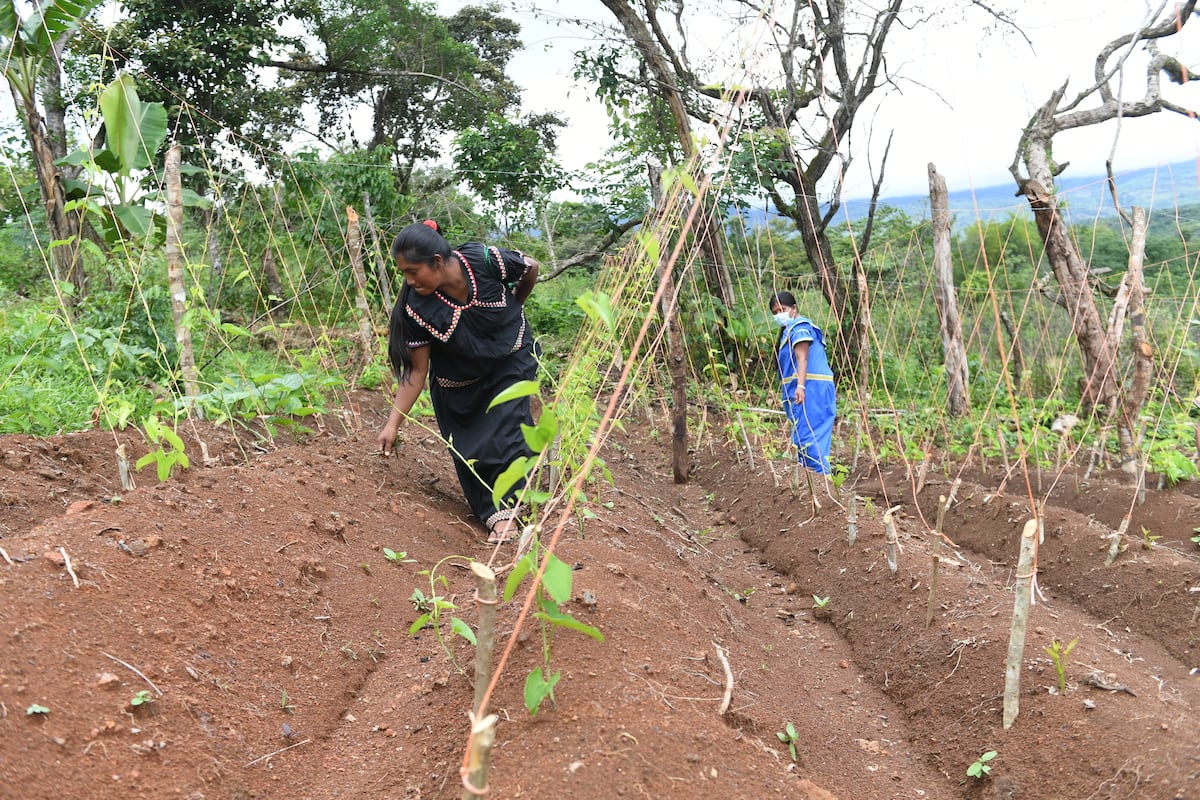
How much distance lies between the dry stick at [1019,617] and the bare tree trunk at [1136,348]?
233 cm

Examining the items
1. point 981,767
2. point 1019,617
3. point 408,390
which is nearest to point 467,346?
point 408,390

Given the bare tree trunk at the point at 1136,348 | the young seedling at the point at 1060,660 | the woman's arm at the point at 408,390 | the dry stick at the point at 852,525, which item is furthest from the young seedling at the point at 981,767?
the bare tree trunk at the point at 1136,348

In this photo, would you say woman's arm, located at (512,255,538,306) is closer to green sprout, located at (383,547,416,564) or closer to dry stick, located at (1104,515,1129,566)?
green sprout, located at (383,547,416,564)

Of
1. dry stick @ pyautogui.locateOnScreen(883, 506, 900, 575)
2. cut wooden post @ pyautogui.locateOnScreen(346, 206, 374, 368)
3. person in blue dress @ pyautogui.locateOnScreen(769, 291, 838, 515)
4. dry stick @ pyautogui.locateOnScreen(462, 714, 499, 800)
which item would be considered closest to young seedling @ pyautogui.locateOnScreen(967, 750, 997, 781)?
dry stick @ pyautogui.locateOnScreen(883, 506, 900, 575)

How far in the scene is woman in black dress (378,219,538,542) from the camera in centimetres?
315

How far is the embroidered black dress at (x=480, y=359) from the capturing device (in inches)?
129

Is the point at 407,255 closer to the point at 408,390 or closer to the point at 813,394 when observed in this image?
the point at 408,390

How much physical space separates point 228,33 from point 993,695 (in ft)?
36.5

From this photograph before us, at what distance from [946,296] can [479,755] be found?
21.0ft

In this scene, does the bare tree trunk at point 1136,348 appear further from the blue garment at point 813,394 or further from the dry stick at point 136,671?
the dry stick at point 136,671

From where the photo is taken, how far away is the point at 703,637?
244 centimetres

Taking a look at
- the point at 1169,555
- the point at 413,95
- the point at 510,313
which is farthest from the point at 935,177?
the point at 413,95

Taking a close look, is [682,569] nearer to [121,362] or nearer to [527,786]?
[527,786]

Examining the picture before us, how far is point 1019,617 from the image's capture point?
2.15m
